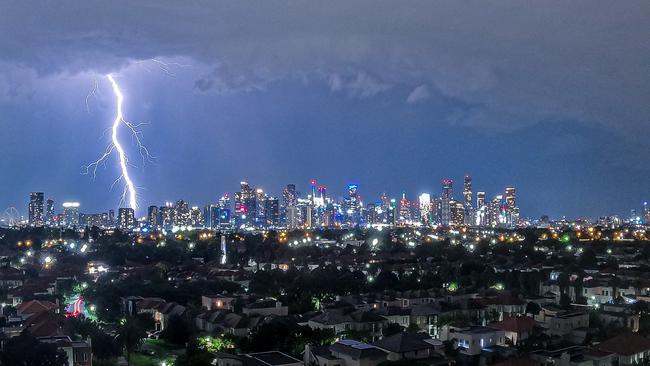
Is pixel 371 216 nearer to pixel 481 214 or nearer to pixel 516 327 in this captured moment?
pixel 481 214

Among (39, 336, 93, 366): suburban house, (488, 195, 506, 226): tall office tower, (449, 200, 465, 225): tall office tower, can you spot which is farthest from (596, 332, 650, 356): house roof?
(488, 195, 506, 226): tall office tower

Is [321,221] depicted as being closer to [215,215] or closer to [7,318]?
[215,215]

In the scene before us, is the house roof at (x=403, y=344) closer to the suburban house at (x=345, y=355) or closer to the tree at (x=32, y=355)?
the suburban house at (x=345, y=355)

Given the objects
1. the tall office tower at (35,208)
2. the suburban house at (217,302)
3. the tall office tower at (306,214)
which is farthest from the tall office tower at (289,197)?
the suburban house at (217,302)

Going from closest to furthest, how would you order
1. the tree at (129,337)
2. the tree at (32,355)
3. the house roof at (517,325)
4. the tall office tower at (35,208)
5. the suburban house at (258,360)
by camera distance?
1. the tree at (32,355)
2. the suburban house at (258,360)
3. the tree at (129,337)
4. the house roof at (517,325)
5. the tall office tower at (35,208)

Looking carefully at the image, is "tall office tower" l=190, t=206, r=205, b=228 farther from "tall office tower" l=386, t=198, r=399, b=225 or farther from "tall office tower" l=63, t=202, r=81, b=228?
"tall office tower" l=386, t=198, r=399, b=225

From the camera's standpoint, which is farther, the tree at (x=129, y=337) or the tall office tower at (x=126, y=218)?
the tall office tower at (x=126, y=218)

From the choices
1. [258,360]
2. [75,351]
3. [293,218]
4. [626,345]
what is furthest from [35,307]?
[293,218]
